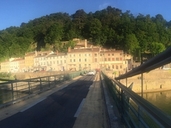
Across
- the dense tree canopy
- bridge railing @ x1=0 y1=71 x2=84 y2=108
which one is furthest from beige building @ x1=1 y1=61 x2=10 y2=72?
bridge railing @ x1=0 y1=71 x2=84 y2=108

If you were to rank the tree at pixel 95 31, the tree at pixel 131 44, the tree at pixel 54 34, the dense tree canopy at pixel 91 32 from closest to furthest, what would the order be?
1. the tree at pixel 131 44
2. the dense tree canopy at pixel 91 32
3. the tree at pixel 95 31
4. the tree at pixel 54 34

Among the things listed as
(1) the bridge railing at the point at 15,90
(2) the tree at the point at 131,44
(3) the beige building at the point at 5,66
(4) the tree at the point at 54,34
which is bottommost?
(1) the bridge railing at the point at 15,90

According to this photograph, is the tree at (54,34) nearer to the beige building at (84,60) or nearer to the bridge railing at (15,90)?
the beige building at (84,60)

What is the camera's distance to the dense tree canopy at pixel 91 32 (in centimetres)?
13388

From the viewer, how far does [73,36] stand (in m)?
158

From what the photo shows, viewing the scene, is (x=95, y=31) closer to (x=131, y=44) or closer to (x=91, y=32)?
(x=91, y=32)

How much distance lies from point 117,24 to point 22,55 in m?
61.7

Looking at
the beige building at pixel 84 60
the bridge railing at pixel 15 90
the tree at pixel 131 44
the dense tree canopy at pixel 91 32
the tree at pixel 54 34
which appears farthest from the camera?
the tree at pixel 54 34

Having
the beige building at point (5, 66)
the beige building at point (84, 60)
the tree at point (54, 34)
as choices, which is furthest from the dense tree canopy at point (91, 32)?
the beige building at point (84, 60)

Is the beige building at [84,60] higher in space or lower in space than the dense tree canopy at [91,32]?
lower

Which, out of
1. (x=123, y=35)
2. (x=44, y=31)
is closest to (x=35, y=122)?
(x=123, y=35)

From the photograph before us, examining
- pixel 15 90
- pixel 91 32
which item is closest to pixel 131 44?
pixel 91 32

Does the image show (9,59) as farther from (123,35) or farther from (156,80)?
(156,80)

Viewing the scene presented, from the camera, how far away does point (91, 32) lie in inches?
6083
